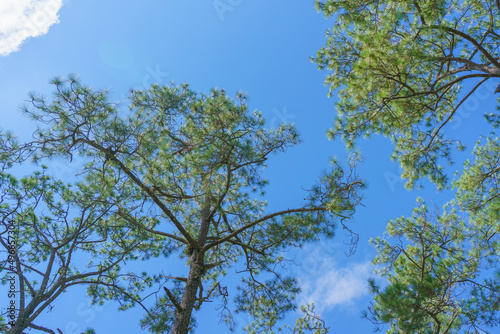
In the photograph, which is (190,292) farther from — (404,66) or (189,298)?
(404,66)

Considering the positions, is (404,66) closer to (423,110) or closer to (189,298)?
(423,110)

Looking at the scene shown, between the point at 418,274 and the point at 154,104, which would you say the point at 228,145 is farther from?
the point at 418,274

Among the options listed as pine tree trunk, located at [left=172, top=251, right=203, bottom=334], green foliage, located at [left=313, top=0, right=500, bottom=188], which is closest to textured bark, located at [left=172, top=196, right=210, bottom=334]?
pine tree trunk, located at [left=172, top=251, right=203, bottom=334]

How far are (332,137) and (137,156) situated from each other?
3.23 metres

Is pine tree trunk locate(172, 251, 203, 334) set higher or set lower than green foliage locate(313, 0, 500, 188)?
lower

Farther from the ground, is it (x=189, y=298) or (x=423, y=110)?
(x=423, y=110)

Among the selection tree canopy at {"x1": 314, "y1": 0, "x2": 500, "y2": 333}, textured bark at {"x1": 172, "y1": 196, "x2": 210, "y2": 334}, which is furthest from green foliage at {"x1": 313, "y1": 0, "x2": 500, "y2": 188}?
textured bark at {"x1": 172, "y1": 196, "x2": 210, "y2": 334}

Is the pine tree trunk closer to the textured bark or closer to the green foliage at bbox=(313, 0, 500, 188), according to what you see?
the textured bark

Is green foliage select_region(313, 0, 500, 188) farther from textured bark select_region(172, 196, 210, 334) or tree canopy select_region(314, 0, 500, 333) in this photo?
textured bark select_region(172, 196, 210, 334)

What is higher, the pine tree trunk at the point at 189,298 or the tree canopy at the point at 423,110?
the tree canopy at the point at 423,110

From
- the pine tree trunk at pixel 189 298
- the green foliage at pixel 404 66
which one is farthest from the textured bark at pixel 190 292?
the green foliage at pixel 404 66

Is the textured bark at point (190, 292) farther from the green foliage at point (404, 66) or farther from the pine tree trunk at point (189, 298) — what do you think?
the green foliage at point (404, 66)

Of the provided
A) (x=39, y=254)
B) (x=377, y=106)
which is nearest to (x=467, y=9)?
(x=377, y=106)

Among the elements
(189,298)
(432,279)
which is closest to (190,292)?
(189,298)
